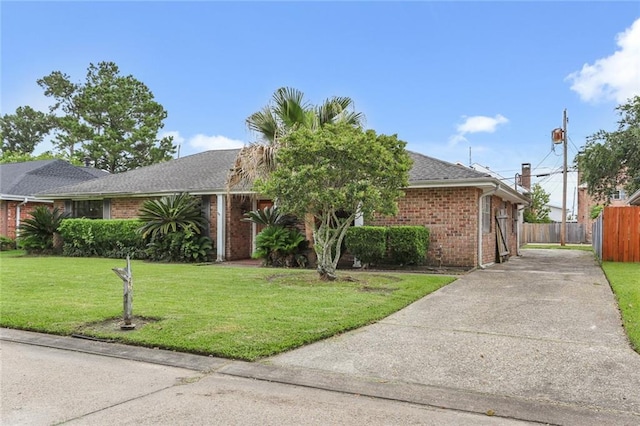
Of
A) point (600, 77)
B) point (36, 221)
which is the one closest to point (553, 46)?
point (600, 77)

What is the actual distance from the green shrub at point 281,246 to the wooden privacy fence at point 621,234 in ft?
32.0

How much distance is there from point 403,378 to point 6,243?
20.9m

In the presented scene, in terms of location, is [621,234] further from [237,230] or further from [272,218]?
[237,230]

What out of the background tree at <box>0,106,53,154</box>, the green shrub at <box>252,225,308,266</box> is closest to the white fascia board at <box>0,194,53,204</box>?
the green shrub at <box>252,225,308,266</box>

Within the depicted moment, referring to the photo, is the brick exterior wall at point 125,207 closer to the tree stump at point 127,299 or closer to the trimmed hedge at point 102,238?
the trimmed hedge at point 102,238

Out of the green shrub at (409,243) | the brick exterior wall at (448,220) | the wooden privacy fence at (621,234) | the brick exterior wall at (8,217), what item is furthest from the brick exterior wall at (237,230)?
the wooden privacy fence at (621,234)

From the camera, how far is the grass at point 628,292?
5579mm

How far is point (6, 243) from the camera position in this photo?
1975 centimetres

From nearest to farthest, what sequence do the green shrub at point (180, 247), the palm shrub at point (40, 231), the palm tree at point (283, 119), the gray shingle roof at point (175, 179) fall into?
1. the palm tree at point (283, 119)
2. the green shrub at point (180, 247)
3. the gray shingle roof at point (175, 179)
4. the palm shrub at point (40, 231)

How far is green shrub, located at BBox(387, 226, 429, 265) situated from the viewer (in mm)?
12086

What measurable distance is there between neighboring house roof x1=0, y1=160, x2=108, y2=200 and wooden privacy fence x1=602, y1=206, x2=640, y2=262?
2267 cm

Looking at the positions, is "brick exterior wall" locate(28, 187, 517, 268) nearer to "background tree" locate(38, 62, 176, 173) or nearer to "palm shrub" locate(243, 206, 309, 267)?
"palm shrub" locate(243, 206, 309, 267)

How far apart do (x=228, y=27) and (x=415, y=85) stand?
24.3ft

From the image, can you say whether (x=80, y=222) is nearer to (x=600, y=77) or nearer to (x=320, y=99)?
(x=320, y=99)
